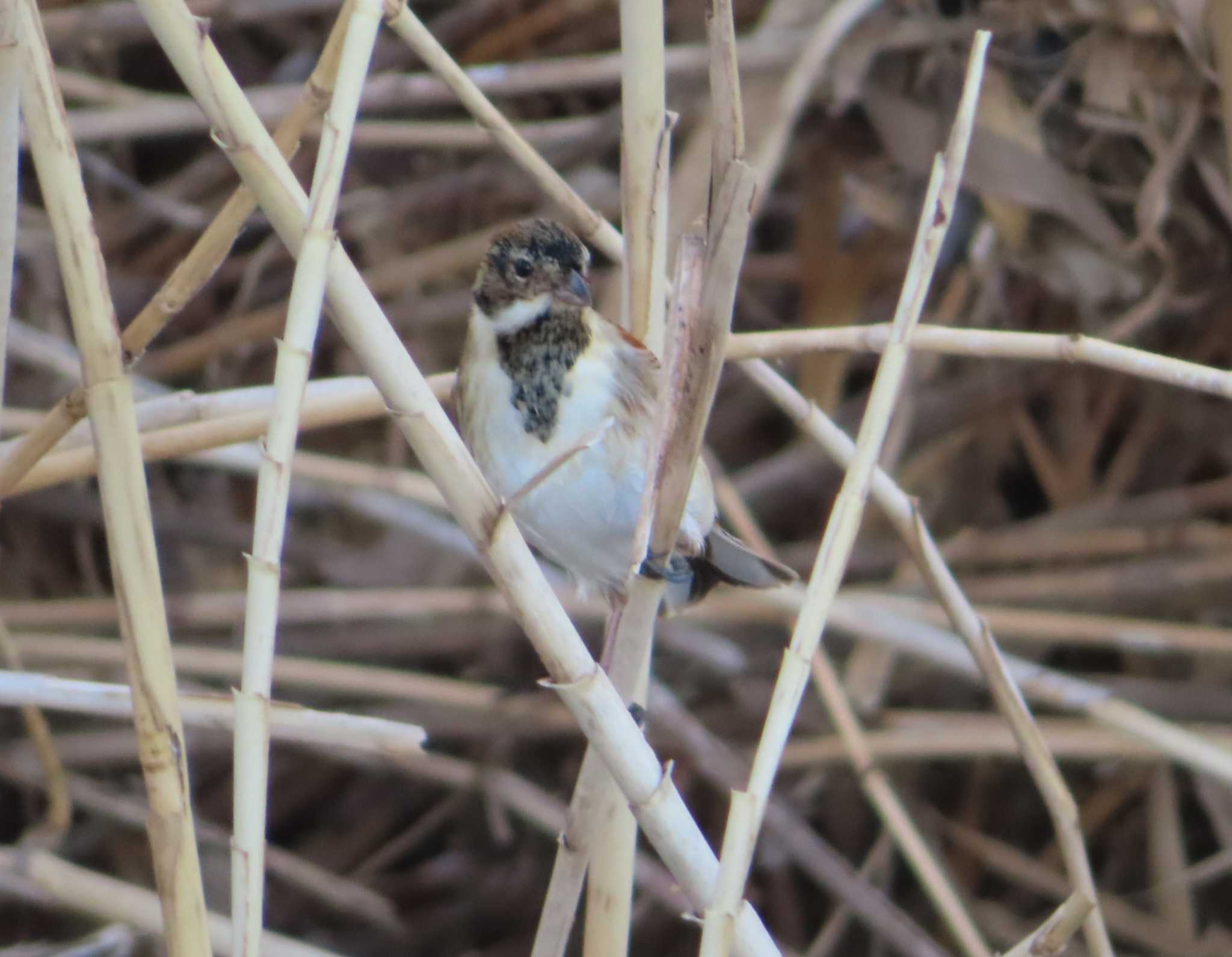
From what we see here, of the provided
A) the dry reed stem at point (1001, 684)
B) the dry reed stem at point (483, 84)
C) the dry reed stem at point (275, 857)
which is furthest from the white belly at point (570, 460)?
the dry reed stem at point (275, 857)

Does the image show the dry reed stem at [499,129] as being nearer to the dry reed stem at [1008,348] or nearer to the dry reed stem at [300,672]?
the dry reed stem at [1008,348]

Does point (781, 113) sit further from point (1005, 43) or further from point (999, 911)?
point (999, 911)

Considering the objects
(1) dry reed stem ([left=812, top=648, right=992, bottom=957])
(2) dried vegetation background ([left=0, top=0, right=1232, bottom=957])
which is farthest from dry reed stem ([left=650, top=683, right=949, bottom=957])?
(1) dry reed stem ([left=812, top=648, right=992, bottom=957])

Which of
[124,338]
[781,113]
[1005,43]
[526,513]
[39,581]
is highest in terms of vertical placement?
[1005,43]

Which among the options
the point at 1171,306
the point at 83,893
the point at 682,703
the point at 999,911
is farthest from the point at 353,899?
the point at 1171,306

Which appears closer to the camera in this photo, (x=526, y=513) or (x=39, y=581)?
(x=526, y=513)
